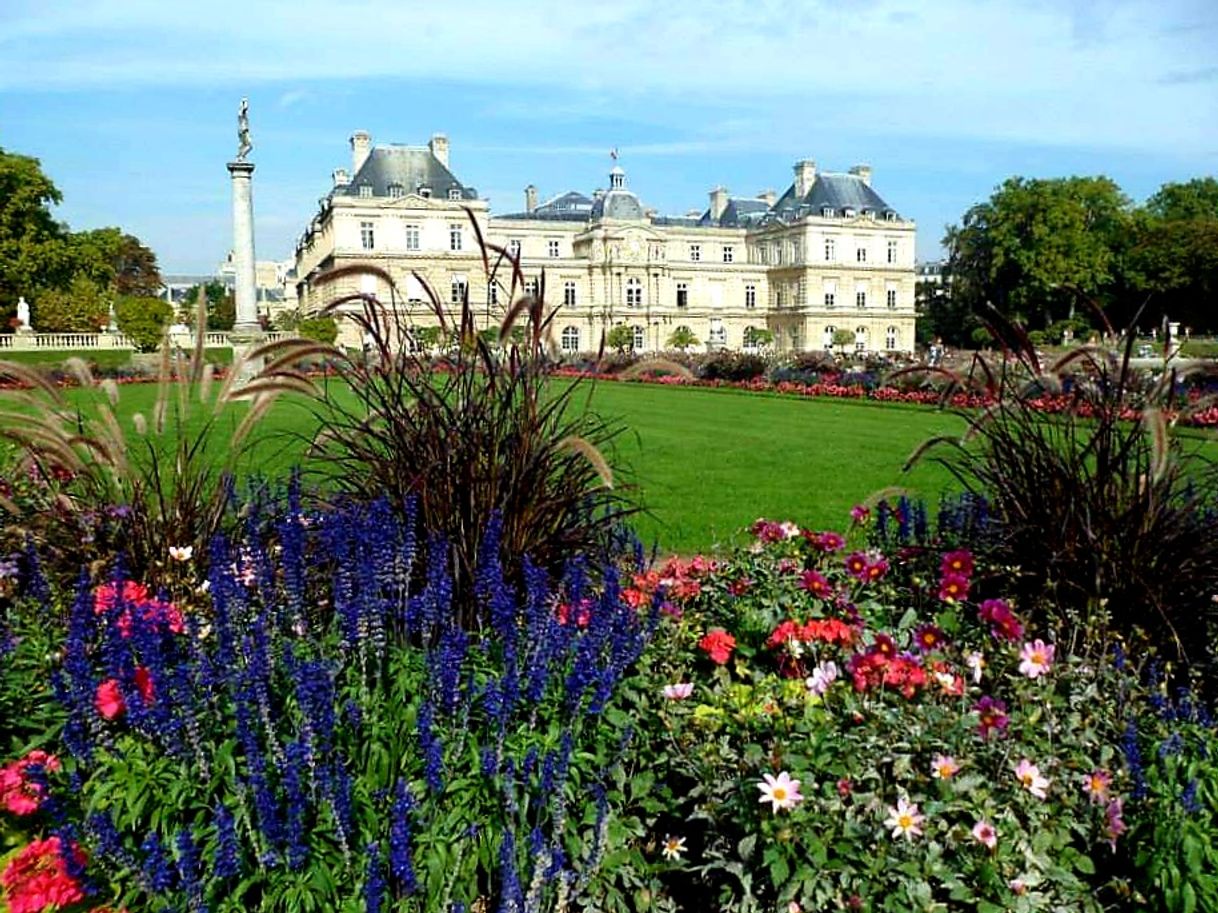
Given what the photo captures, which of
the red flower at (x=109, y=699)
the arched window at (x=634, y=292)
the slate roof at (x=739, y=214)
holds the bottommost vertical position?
the red flower at (x=109, y=699)

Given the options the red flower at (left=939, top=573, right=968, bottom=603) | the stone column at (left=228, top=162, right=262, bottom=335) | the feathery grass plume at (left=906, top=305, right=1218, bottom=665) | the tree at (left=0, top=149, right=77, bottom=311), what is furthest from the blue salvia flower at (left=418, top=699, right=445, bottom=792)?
the tree at (left=0, top=149, right=77, bottom=311)

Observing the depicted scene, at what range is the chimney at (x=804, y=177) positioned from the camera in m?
72.2

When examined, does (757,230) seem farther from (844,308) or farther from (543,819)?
(543,819)

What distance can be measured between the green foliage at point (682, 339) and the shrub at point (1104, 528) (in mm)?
58588

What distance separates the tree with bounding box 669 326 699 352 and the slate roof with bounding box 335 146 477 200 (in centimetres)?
1512

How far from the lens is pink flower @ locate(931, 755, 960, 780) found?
92.0 inches

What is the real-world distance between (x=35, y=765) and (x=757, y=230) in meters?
74.5

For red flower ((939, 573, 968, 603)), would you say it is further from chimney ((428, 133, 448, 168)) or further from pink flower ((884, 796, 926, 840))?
chimney ((428, 133, 448, 168))

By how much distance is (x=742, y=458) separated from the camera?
33.4 feet

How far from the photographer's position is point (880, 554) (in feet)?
13.2

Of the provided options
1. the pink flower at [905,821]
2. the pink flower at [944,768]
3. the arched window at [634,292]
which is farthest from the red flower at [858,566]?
the arched window at [634,292]

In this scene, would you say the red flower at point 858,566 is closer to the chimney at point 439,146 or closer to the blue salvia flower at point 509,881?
the blue salvia flower at point 509,881

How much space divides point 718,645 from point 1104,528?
1.35 meters

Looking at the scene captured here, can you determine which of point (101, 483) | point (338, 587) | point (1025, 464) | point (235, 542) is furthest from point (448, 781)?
point (101, 483)
